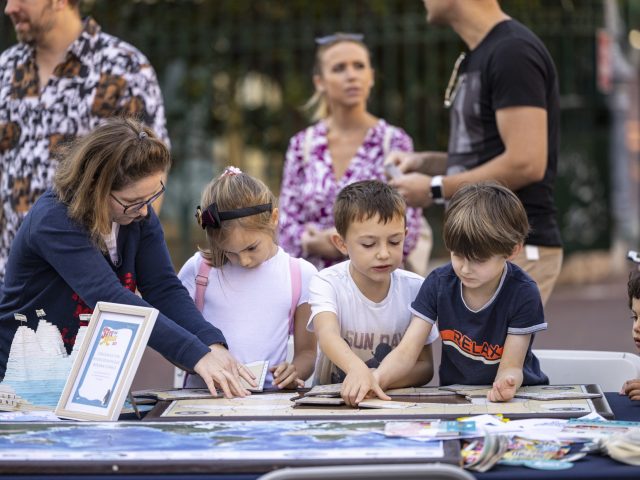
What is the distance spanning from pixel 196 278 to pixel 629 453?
5.98 feet

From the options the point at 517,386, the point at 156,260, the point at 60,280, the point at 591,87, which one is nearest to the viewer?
the point at 517,386

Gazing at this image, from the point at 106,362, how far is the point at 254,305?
865 millimetres

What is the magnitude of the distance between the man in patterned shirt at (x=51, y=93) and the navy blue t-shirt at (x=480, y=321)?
142 cm

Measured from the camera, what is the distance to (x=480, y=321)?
11.4ft

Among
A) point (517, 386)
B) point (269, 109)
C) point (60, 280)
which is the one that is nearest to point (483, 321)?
point (517, 386)

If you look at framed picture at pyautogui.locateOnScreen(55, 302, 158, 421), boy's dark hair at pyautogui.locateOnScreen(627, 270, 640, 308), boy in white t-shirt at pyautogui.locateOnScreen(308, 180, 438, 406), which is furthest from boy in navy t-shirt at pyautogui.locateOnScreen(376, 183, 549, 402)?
framed picture at pyautogui.locateOnScreen(55, 302, 158, 421)

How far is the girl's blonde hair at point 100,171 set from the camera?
3.40m

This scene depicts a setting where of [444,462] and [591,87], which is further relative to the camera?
[591,87]

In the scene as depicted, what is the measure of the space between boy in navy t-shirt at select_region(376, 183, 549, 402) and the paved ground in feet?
13.9

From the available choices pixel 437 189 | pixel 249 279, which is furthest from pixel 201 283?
pixel 437 189

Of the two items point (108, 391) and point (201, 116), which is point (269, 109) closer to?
point (201, 116)

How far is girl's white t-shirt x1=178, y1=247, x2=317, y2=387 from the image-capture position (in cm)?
389

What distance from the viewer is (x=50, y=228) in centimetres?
341

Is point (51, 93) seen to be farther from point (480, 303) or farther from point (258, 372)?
point (480, 303)
